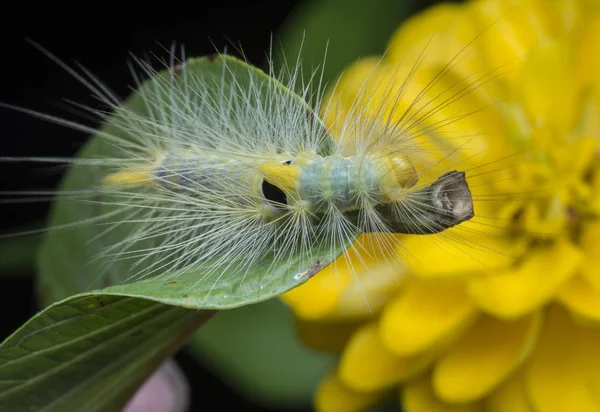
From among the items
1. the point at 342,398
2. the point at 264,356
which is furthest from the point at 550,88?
the point at 264,356

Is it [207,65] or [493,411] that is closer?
[207,65]

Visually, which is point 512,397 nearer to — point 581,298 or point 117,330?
point 581,298

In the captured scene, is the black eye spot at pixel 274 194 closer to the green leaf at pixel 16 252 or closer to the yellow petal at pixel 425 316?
the yellow petal at pixel 425 316

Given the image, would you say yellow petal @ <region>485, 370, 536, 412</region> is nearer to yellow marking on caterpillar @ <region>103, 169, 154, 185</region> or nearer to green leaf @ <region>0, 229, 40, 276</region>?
yellow marking on caterpillar @ <region>103, 169, 154, 185</region>

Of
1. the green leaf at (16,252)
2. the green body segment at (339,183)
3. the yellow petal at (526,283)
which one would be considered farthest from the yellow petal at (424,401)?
the green leaf at (16,252)

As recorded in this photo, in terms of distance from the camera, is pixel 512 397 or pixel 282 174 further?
pixel 512 397

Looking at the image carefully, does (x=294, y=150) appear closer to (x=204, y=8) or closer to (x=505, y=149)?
(x=505, y=149)

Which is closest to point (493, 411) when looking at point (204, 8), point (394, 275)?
point (394, 275)
